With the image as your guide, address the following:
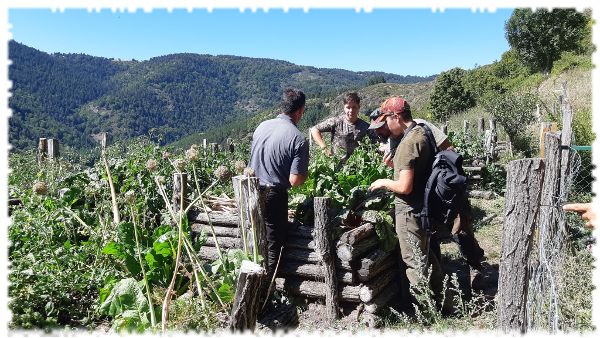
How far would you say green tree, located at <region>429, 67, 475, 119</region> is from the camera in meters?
44.1

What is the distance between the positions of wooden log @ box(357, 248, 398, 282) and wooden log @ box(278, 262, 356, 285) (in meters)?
0.11

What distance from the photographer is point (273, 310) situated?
9.06 ft

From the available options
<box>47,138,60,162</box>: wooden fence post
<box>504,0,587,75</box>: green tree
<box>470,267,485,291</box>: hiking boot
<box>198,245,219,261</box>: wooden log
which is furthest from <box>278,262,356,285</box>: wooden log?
<box>504,0,587,75</box>: green tree

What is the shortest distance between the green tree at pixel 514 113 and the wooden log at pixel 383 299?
1046cm

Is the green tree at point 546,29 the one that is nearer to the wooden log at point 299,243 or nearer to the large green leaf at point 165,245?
the wooden log at point 299,243

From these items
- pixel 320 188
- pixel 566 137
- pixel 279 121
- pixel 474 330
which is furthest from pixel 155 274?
pixel 566 137

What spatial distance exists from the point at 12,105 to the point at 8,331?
197037 mm

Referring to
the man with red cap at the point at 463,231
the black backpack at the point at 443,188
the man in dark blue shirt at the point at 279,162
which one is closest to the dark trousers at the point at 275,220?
the man in dark blue shirt at the point at 279,162

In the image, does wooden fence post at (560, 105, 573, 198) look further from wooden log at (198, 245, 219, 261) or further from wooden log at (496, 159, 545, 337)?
wooden log at (198, 245, 219, 261)

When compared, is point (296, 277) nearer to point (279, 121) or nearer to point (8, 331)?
point (279, 121)

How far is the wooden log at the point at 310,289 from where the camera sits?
383 cm

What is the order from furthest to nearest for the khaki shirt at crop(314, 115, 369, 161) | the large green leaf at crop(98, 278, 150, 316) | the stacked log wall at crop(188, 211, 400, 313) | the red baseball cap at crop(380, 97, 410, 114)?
the khaki shirt at crop(314, 115, 369, 161), the stacked log wall at crop(188, 211, 400, 313), the red baseball cap at crop(380, 97, 410, 114), the large green leaf at crop(98, 278, 150, 316)

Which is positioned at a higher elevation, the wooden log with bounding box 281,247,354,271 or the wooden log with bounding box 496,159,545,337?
the wooden log with bounding box 496,159,545,337

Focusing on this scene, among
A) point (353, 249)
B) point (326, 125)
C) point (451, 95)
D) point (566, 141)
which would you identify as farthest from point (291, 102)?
point (451, 95)
